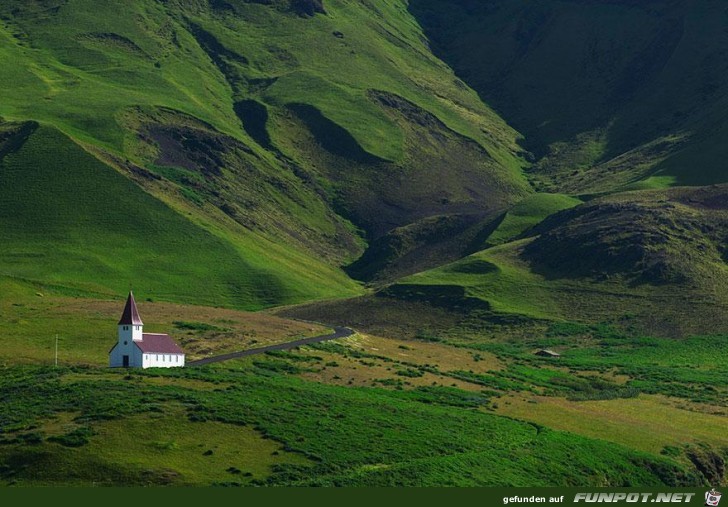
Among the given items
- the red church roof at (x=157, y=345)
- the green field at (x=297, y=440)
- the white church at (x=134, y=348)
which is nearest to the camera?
the green field at (x=297, y=440)

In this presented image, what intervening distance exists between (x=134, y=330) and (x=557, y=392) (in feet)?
156

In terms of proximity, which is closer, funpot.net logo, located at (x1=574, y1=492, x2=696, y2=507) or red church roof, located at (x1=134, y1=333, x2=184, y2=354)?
funpot.net logo, located at (x1=574, y1=492, x2=696, y2=507)

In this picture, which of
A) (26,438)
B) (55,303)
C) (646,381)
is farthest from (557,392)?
(26,438)

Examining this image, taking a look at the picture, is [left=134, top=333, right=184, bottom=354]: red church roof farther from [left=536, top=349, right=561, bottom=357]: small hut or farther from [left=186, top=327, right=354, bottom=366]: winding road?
[left=536, top=349, right=561, bottom=357]: small hut

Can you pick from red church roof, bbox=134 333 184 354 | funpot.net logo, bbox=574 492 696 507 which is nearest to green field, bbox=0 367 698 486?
red church roof, bbox=134 333 184 354

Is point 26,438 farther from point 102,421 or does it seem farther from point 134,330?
point 134,330

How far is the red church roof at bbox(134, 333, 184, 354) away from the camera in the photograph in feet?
388

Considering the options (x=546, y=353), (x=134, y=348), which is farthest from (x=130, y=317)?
(x=546, y=353)

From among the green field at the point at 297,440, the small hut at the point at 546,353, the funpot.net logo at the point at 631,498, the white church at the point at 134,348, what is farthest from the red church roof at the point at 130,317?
the small hut at the point at 546,353

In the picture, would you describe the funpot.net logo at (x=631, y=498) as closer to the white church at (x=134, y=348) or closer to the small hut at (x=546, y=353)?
the white church at (x=134, y=348)

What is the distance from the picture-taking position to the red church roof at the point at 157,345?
118363mm

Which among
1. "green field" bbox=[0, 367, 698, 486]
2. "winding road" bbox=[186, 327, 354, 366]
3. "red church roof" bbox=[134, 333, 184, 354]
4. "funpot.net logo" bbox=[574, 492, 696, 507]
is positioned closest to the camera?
"funpot.net logo" bbox=[574, 492, 696, 507]

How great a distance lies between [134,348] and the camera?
118 m

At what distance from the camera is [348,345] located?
486 ft
